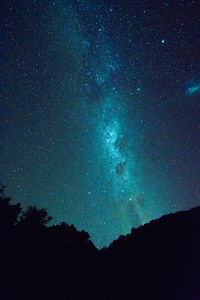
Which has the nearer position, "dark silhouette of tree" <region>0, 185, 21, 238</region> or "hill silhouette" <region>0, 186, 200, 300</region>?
"hill silhouette" <region>0, 186, 200, 300</region>

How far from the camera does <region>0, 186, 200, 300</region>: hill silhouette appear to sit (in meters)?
8.66

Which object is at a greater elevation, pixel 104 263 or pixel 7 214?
pixel 7 214

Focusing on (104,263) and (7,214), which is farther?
(7,214)

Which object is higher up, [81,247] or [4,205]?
[4,205]

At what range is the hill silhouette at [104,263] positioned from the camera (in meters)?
8.66

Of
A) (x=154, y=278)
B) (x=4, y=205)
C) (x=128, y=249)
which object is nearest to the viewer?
(x=154, y=278)

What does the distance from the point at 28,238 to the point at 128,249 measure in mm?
5023

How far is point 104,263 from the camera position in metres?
11.4

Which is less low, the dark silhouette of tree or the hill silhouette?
the dark silhouette of tree

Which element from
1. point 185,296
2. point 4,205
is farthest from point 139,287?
point 4,205

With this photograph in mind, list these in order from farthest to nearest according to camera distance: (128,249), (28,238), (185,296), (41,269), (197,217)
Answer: (28,238), (41,269), (128,249), (197,217), (185,296)

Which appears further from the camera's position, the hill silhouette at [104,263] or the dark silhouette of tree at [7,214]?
the dark silhouette of tree at [7,214]

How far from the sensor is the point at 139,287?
9.04 meters

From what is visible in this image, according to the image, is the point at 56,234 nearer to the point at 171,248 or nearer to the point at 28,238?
the point at 28,238
